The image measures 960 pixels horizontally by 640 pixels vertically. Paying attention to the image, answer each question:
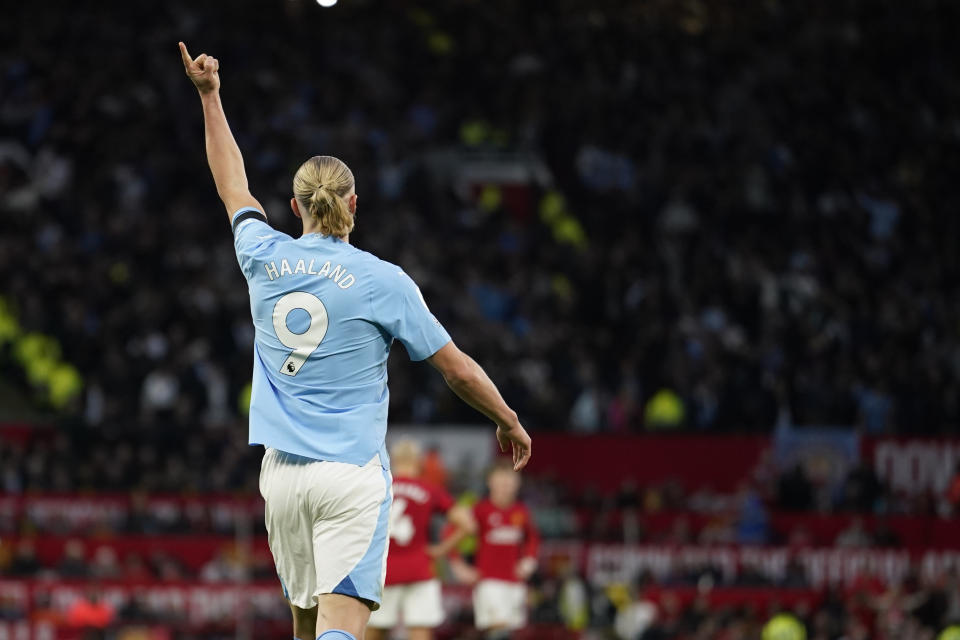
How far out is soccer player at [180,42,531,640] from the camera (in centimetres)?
493

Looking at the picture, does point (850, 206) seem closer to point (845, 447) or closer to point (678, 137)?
point (678, 137)

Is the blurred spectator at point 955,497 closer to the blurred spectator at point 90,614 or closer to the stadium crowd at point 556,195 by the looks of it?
Answer: the stadium crowd at point 556,195

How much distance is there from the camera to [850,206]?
78.7 ft

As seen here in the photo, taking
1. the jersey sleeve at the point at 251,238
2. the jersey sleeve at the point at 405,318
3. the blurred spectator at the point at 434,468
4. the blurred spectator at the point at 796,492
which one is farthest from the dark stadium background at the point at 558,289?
the jersey sleeve at the point at 405,318

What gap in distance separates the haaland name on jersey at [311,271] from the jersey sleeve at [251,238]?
0.07 metres

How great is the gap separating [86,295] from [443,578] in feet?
21.7

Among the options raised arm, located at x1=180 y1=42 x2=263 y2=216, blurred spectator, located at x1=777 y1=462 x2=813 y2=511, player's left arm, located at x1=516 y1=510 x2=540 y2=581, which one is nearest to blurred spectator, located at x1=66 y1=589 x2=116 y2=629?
player's left arm, located at x1=516 y1=510 x2=540 y2=581

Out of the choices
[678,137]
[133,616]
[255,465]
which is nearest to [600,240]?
[678,137]

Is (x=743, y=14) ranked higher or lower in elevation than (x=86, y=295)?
higher

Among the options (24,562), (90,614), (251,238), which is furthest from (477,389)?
(24,562)

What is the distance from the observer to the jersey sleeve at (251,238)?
508 cm

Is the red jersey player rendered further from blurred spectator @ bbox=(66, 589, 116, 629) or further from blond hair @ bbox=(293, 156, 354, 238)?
blond hair @ bbox=(293, 156, 354, 238)

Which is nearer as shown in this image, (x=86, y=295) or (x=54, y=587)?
(x=54, y=587)

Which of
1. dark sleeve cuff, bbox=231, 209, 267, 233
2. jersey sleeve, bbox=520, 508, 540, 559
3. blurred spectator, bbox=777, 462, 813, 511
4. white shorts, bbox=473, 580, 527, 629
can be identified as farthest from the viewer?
blurred spectator, bbox=777, 462, 813, 511
